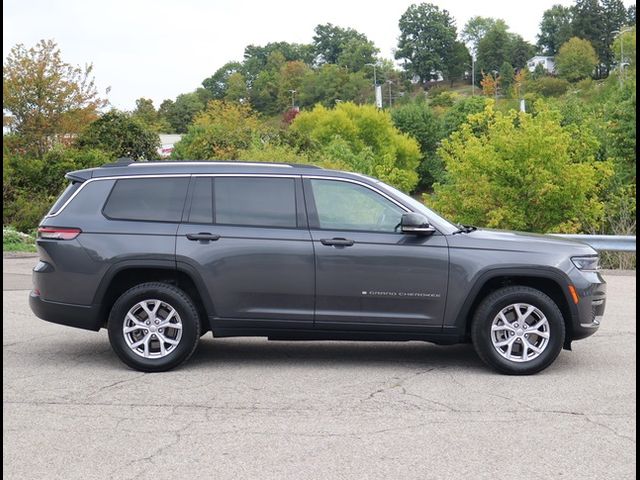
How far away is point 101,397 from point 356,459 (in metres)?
2.45

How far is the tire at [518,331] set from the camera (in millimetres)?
7672

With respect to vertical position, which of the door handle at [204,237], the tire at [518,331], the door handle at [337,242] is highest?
the door handle at [204,237]

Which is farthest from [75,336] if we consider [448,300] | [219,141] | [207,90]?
[207,90]

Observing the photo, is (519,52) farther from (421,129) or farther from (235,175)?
(235,175)

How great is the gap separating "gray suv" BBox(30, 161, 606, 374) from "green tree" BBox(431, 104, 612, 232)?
16.4 metres

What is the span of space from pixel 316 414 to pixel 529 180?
740 inches

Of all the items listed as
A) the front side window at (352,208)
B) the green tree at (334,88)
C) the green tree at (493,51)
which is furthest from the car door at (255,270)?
the green tree at (493,51)

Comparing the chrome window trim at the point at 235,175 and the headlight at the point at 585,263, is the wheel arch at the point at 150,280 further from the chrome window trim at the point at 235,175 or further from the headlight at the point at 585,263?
the headlight at the point at 585,263

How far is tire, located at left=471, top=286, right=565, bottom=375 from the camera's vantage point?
7672 millimetres

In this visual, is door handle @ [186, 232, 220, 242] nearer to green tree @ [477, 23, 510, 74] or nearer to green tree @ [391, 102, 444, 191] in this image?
green tree @ [391, 102, 444, 191]

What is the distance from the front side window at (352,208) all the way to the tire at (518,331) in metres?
1.09

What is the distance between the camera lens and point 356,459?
533 centimetres

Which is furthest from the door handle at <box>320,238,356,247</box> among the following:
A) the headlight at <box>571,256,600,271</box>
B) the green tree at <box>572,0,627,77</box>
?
the green tree at <box>572,0,627,77</box>

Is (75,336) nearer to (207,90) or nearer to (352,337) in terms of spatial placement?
(352,337)
